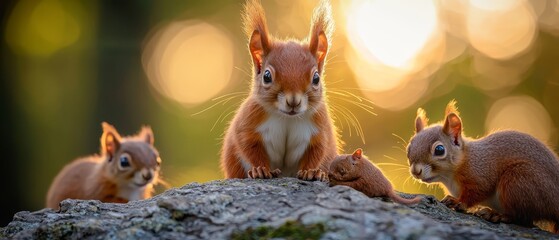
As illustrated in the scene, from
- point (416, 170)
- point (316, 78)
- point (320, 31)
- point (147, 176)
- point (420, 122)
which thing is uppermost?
point (147, 176)

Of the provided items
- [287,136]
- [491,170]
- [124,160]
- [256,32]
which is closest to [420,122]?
[491,170]

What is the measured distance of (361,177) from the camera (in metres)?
3.47

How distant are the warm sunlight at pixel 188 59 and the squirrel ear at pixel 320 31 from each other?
5133 mm

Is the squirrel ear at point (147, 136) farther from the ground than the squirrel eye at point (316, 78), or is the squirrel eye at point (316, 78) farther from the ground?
the squirrel ear at point (147, 136)

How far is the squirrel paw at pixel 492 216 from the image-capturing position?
3.62m

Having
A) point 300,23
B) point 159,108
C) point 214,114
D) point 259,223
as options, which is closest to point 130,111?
point 159,108

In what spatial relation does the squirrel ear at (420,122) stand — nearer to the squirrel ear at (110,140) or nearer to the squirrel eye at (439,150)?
the squirrel eye at (439,150)

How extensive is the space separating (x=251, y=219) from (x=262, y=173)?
1.15 metres

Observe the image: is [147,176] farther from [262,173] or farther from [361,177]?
[361,177]

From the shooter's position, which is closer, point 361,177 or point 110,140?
point 361,177

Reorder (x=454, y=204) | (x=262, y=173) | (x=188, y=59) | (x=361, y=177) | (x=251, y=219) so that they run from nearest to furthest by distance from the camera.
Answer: (x=251, y=219)
(x=361, y=177)
(x=262, y=173)
(x=454, y=204)
(x=188, y=59)

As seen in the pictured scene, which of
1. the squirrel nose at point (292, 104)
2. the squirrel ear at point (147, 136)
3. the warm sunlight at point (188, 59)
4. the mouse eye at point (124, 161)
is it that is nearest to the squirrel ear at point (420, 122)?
the squirrel nose at point (292, 104)

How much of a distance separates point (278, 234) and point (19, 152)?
22.3ft

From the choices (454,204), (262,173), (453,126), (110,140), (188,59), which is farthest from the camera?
(188,59)
